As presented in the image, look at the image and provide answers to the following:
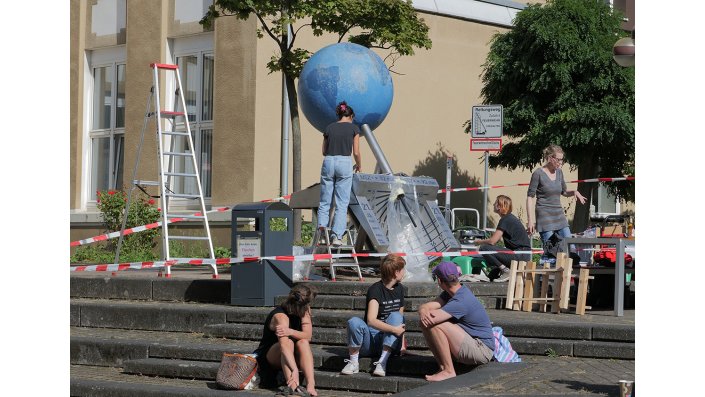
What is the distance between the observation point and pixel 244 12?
62.9ft

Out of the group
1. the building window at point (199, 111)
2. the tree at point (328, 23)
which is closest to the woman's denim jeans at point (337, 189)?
the tree at point (328, 23)

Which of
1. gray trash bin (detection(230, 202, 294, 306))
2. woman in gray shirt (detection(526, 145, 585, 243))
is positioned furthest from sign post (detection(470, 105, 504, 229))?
gray trash bin (detection(230, 202, 294, 306))

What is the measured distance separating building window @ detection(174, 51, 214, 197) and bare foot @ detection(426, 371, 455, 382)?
590 inches

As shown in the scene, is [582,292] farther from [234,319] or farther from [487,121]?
[487,121]

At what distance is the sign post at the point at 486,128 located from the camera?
17922 mm

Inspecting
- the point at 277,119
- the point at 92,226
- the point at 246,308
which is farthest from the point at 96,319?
the point at 92,226

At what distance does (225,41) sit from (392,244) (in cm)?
1014

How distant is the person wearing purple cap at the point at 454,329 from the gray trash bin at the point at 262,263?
3.31m

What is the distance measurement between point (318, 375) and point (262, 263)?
2834 mm

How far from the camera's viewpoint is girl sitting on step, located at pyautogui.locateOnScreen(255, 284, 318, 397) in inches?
412

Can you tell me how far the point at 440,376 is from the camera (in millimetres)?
10117

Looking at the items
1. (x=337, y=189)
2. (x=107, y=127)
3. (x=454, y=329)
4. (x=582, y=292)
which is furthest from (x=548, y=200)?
(x=107, y=127)

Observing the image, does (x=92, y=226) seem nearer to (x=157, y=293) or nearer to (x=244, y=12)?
(x=244, y=12)

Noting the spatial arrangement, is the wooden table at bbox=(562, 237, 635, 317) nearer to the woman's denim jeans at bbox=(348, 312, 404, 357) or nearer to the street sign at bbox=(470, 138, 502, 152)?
the woman's denim jeans at bbox=(348, 312, 404, 357)
